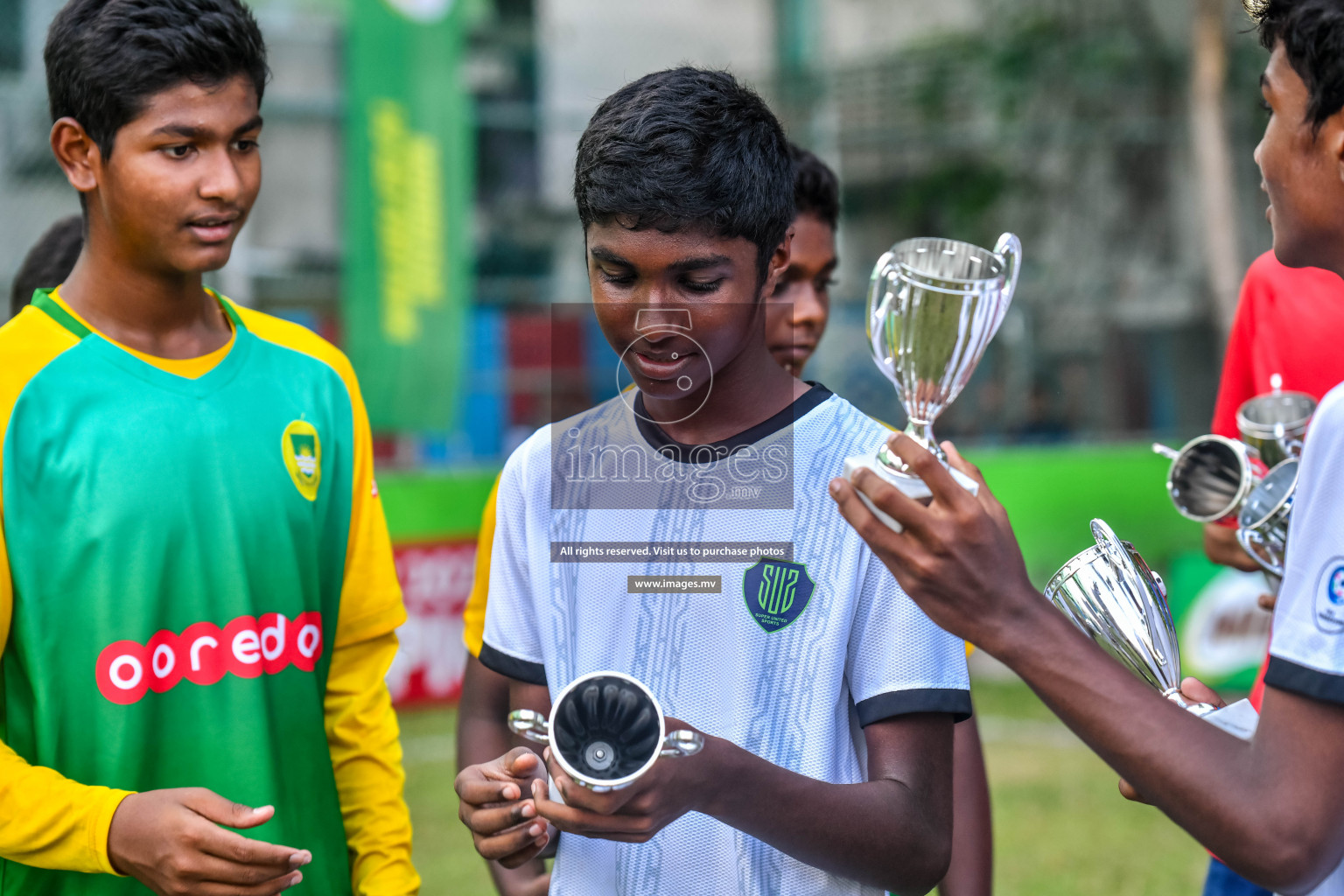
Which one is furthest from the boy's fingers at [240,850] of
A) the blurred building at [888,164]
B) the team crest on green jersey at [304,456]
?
the blurred building at [888,164]

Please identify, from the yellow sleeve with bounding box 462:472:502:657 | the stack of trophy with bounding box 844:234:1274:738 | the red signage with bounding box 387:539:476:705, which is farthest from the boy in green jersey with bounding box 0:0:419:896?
the red signage with bounding box 387:539:476:705

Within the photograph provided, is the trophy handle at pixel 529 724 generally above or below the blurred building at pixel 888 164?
below

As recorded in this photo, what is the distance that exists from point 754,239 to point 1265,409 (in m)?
1.13

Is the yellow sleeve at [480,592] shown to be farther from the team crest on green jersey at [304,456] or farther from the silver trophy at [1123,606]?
the silver trophy at [1123,606]

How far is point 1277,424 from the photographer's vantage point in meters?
2.25

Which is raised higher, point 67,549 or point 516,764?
point 67,549

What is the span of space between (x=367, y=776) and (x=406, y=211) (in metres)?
7.17

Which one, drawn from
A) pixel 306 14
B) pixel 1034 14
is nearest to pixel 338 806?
pixel 306 14

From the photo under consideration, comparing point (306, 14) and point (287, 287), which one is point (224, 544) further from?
point (306, 14)

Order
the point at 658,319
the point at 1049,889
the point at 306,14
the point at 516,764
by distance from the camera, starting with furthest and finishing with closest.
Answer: the point at 306,14 → the point at 1049,889 → the point at 658,319 → the point at 516,764

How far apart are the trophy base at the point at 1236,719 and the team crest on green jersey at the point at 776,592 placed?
486 millimetres

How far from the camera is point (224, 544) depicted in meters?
1.93

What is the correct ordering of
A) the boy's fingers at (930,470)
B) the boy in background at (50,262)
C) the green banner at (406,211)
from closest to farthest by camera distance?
the boy's fingers at (930,470), the boy in background at (50,262), the green banner at (406,211)

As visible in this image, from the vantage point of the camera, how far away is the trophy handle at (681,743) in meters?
1.33
